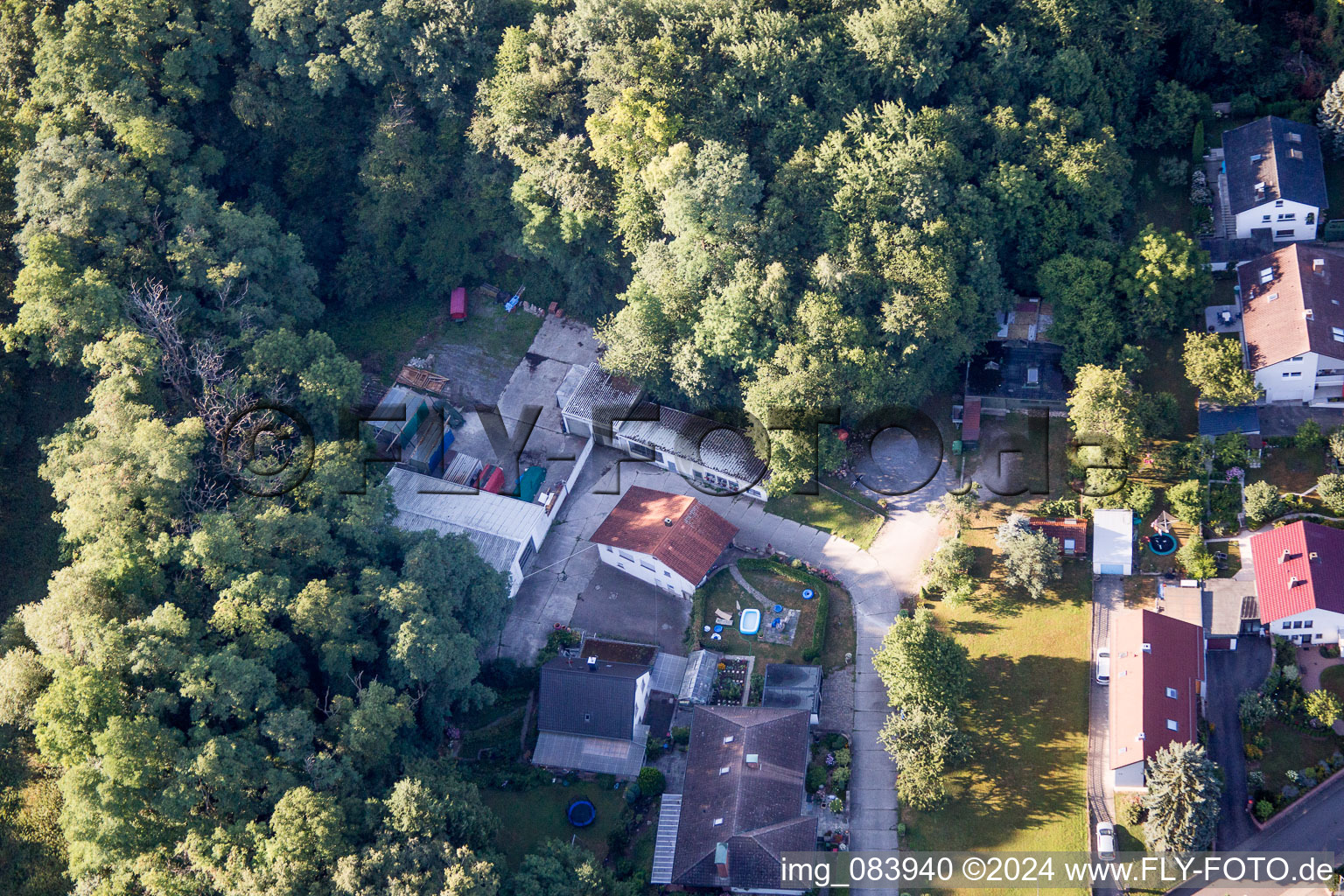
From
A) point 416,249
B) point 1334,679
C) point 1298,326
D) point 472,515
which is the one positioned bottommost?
point 1334,679

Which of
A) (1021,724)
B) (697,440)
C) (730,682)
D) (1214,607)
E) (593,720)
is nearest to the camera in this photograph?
(1021,724)

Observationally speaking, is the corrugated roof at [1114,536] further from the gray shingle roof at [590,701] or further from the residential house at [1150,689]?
the gray shingle roof at [590,701]

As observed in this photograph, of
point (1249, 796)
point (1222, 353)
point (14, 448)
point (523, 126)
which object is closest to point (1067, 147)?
point (1222, 353)

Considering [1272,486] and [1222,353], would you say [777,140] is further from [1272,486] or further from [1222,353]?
[1272,486]

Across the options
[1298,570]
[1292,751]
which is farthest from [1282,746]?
[1298,570]

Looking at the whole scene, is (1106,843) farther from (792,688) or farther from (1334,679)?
(792,688)

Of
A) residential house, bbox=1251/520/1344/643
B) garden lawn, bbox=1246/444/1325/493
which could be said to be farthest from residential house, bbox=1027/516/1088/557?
garden lawn, bbox=1246/444/1325/493
